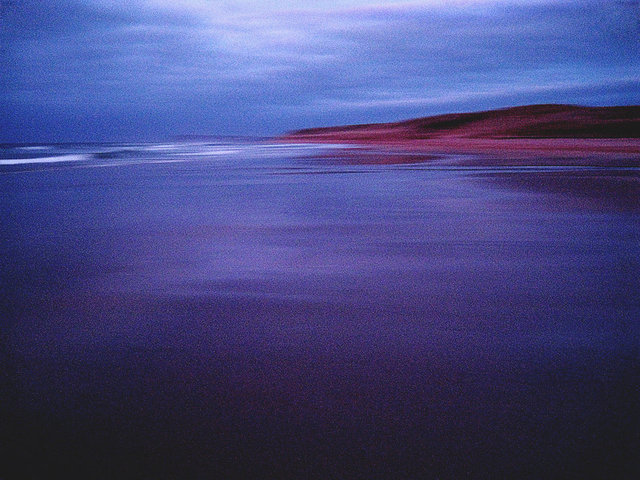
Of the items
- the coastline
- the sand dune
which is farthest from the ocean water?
the sand dune

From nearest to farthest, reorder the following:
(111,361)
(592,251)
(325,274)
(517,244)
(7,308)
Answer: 1. (111,361)
2. (7,308)
3. (325,274)
4. (592,251)
5. (517,244)

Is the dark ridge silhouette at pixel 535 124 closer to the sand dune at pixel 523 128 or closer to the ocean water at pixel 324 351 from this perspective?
the sand dune at pixel 523 128

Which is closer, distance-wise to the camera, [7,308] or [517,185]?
[7,308]

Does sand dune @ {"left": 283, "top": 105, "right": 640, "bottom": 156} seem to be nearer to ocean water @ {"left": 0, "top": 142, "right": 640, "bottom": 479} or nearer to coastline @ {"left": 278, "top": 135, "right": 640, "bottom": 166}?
coastline @ {"left": 278, "top": 135, "right": 640, "bottom": 166}

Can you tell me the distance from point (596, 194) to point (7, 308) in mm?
3251

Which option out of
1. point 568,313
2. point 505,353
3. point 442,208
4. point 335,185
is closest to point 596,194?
point 442,208

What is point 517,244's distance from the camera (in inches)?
78.8

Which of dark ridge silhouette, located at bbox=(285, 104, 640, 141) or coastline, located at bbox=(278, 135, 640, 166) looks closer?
coastline, located at bbox=(278, 135, 640, 166)

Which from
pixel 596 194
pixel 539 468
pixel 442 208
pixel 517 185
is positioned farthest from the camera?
pixel 517 185

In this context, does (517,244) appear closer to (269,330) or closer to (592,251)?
(592,251)

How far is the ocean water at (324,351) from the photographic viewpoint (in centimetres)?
76

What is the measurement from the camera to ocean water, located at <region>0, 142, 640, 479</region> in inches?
29.9

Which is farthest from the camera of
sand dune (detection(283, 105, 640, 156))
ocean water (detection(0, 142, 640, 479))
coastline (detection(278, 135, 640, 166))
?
sand dune (detection(283, 105, 640, 156))

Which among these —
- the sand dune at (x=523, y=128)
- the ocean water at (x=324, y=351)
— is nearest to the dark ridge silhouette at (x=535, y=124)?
the sand dune at (x=523, y=128)
